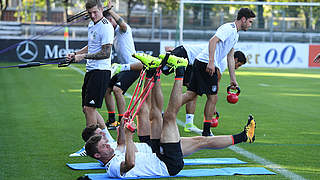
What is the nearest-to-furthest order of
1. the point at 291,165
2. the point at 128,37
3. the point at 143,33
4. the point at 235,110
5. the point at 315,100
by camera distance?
the point at 291,165 < the point at 128,37 < the point at 235,110 < the point at 315,100 < the point at 143,33

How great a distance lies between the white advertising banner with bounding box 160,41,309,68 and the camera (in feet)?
96.7

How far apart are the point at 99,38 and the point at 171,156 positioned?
2111mm

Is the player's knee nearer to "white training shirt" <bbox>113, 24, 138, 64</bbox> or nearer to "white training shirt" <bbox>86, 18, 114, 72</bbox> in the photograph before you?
"white training shirt" <bbox>113, 24, 138, 64</bbox>

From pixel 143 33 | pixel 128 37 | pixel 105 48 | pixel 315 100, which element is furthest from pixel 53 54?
pixel 105 48

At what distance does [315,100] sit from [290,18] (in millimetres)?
15599

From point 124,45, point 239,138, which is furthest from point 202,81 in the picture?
point 239,138

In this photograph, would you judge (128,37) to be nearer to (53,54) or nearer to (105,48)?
(105,48)

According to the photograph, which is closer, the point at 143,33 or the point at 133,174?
the point at 133,174

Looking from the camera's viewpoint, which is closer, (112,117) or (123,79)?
(123,79)

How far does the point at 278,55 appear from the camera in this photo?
97.8 ft

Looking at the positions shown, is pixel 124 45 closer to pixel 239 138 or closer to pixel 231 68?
pixel 231 68

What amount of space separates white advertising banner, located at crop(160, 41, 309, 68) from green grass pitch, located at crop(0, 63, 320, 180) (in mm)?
7981

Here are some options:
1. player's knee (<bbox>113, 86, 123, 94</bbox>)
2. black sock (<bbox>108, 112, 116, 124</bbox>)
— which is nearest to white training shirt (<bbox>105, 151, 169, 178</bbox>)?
player's knee (<bbox>113, 86, 123, 94</bbox>)

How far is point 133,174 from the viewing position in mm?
6816
